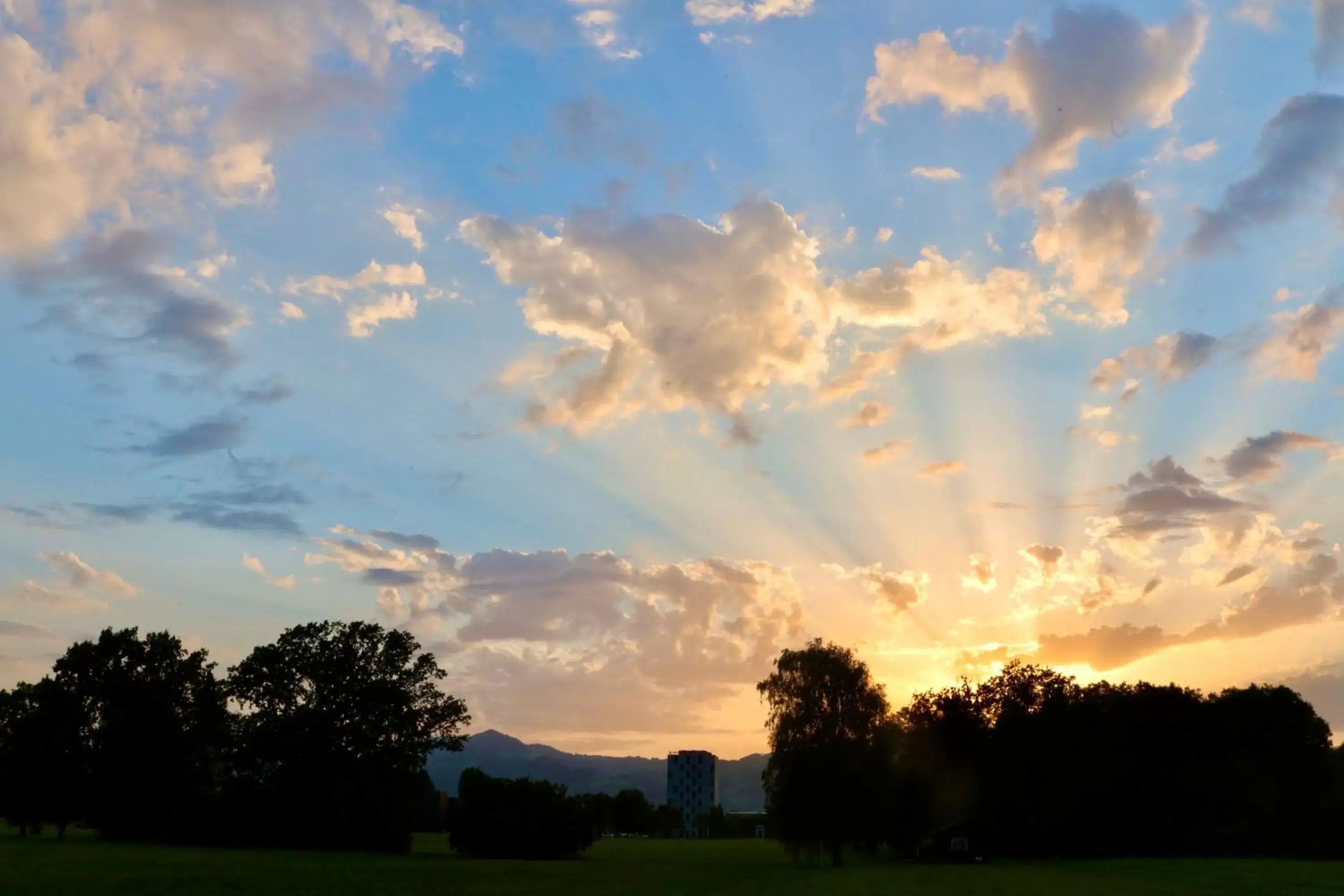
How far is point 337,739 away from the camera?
310 ft

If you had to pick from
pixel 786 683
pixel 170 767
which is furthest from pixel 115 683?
pixel 786 683

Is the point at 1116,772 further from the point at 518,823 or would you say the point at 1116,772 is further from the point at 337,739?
the point at 337,739

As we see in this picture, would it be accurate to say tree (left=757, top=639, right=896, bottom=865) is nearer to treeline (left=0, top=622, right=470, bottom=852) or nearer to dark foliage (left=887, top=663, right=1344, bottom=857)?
dark foliage (left=887, top=663, right=1344, bottom=857)

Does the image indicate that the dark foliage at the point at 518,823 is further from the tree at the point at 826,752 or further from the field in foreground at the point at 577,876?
the tree at the point at 826,752

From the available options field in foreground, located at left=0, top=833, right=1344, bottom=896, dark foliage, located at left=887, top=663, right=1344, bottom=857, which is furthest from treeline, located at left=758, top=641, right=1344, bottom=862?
field in foreground, located at left=0, top=833, right=1344, bottom=896

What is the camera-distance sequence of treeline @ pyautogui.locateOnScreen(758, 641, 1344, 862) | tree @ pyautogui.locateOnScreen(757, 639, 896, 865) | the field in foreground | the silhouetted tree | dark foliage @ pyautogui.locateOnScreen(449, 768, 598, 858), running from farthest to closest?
treeline @ pyautogui.locateOnScreen(758, 641, 1344, 862)
the silhouetted tree
dark foliage @ pyautogui.locateOnScreen(449, 768, 598, 858)
tree @ pyautogui.locateOnScreen(757, 639, 896, 865)
the field in foreground

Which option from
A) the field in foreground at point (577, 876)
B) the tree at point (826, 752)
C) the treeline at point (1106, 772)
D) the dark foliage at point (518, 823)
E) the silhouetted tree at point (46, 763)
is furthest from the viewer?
the treeline at point (1106, 772)

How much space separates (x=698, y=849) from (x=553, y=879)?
71569 mm

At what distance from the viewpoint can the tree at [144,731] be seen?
312 feet

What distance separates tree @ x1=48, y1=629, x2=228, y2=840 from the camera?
312 feet

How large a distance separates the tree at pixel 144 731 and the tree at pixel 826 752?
47503 mm

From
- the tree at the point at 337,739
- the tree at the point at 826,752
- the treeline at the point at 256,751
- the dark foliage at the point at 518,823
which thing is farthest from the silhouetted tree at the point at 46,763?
the tree at the point at 826,752

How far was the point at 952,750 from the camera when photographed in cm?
11338

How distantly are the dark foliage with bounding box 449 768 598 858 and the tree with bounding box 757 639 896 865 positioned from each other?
16.9 meters
